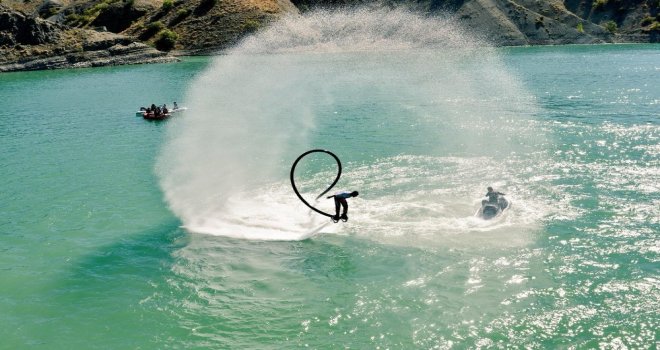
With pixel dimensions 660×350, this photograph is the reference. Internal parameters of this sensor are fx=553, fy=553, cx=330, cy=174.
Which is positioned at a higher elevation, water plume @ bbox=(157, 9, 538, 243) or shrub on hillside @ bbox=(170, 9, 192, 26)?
shrub on hillside @ bbox=(170, 9, 192, 26)

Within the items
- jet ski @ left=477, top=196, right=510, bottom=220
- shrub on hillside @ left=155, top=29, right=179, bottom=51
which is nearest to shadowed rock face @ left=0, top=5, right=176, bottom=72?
shrub on hillside @ left=155, top=29, right=179, bottom=51

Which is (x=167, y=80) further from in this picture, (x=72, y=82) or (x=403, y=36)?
(x=403, y=36)

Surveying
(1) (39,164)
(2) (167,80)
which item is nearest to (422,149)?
(1) (39,164)

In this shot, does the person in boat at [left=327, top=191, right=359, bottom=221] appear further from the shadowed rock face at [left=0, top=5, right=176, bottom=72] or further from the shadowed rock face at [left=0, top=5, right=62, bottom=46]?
the shadowed rock face at [left=0, top=5, right=62, bottom=46]

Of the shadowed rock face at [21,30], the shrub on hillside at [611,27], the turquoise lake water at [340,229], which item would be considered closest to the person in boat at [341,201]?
the turquoise lake water at [340,229]

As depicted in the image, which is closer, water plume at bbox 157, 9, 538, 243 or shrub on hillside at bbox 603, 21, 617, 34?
water plume at bbox 157, 9, 538, 243

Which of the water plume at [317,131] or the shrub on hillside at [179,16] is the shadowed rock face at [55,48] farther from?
the water plume at [317,131]
